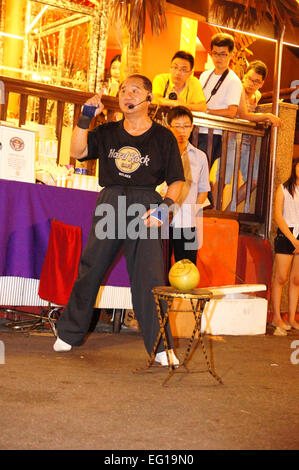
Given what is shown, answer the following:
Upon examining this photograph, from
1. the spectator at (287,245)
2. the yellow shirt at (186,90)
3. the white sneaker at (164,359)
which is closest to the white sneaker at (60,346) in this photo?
the white sneaker at (164,359)

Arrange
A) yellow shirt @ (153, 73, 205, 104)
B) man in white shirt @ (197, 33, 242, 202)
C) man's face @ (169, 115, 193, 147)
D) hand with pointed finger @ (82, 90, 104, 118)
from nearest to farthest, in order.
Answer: hand with pointed finger @ (82, 90, 104, 118) < man's face @ (169, 115, 193, 147) < yellow shirt @ (153, 73, 205, 104) < man in white shirt @ (197, 33, 242, 202)

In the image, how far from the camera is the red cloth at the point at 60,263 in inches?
193

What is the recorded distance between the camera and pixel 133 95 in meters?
4.28

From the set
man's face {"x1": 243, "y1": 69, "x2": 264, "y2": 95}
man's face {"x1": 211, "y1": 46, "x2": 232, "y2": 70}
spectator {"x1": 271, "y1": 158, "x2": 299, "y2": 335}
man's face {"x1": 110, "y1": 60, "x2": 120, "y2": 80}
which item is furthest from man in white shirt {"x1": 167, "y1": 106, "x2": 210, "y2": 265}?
man's face {"x1": 110, "y1": 60, "x2": 120, "y2": 80}

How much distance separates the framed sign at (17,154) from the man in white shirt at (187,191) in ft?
3.91

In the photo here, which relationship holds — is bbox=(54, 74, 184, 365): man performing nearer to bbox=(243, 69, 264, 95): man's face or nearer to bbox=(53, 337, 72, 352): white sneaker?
bbox=(53, 337, 72, 352): white sneaker

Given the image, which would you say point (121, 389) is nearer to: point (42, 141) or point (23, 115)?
point (42, 141)

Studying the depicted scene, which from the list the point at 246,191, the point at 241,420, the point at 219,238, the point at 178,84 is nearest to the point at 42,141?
the point at 178,84

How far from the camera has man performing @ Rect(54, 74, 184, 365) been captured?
4.22m

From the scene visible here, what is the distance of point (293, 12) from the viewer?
294 inches

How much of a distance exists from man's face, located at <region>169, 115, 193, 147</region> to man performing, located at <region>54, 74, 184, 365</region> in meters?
1.07

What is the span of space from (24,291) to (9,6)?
7274 millimetres

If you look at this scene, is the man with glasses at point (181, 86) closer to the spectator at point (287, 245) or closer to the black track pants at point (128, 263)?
the spectator at point (287, 245)
